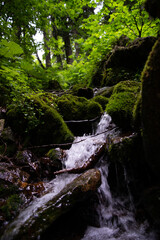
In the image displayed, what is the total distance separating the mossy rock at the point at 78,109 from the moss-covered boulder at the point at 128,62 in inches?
92.5

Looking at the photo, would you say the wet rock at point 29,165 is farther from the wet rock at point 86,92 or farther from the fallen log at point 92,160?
the wet rock at point 86,92

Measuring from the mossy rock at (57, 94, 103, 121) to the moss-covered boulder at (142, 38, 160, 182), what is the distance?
10.7ft

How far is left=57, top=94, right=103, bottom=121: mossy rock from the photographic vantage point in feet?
15.8

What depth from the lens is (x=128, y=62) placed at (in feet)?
21.0

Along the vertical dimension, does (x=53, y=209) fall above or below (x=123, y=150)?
below

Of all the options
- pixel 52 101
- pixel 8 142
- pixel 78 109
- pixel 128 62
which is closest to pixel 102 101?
pixel 78 109

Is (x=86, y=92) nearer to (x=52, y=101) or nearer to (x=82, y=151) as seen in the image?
(x=52, y=101)

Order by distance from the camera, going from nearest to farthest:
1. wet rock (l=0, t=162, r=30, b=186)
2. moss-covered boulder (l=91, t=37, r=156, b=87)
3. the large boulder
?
wet rock (l=0, t=162, r=30, b=186), the large boulder, moss-covered boulder (l=91, t=37, r=156, b=87)

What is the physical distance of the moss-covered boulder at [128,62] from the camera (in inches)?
226

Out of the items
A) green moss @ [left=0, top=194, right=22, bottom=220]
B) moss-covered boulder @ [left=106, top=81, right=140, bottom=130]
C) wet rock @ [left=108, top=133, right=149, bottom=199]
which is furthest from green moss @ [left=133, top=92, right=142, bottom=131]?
green moss @ [left=0, top=194, right=22, bottom=220]

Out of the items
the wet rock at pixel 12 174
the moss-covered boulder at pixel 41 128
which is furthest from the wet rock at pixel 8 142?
the wet rock at pixel 12 174

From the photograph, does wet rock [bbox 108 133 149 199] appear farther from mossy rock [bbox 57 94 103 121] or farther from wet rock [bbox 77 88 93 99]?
wet rock [bbox 77 88 93 99]

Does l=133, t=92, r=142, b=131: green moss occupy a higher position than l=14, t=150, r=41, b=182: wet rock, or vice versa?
l=133, t=92, r=142, b=131: green moss

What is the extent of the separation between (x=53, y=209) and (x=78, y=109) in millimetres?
3452
